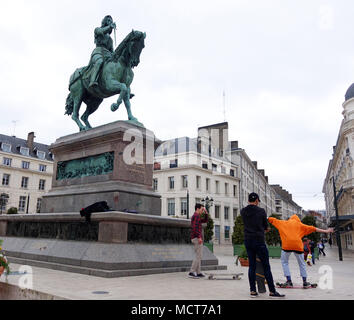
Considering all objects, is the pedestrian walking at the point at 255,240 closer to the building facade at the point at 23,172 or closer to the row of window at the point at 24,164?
the building facade at the point at 23,172

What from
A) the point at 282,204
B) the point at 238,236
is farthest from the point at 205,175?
the point at 282,204

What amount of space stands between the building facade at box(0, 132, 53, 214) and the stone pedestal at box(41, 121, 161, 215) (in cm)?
5001

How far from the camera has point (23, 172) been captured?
61156 millimetres

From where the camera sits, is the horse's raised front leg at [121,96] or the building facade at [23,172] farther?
the building facade at [23,172]

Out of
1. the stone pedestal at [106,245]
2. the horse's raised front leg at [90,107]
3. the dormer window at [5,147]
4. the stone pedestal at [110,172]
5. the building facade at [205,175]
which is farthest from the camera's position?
the dormer window at [5,147]

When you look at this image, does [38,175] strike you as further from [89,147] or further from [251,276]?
[251,276]

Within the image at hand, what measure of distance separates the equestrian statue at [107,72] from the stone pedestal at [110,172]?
869 millimetres

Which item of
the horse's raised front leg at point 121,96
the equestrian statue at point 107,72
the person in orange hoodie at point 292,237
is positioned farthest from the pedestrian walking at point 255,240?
the horse's raised front leg at point 121,96

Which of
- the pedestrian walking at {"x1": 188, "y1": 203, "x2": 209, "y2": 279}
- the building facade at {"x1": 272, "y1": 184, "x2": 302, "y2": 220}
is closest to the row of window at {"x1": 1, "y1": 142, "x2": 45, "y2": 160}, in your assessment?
the pedestrian walking at {"x1": 188, "y1": 203, "x2": 209, "y2": 279}

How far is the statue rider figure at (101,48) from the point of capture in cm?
1191

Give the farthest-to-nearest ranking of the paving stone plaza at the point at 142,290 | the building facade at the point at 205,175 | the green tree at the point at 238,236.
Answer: the building facade at the point at 205,175 < the green tree at the point at 238,236 < the paving stone plaza at the point at 142,290

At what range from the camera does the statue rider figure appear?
1191 centimetres

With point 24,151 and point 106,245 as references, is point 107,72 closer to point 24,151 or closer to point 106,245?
point 106,245

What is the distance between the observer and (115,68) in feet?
39.2
